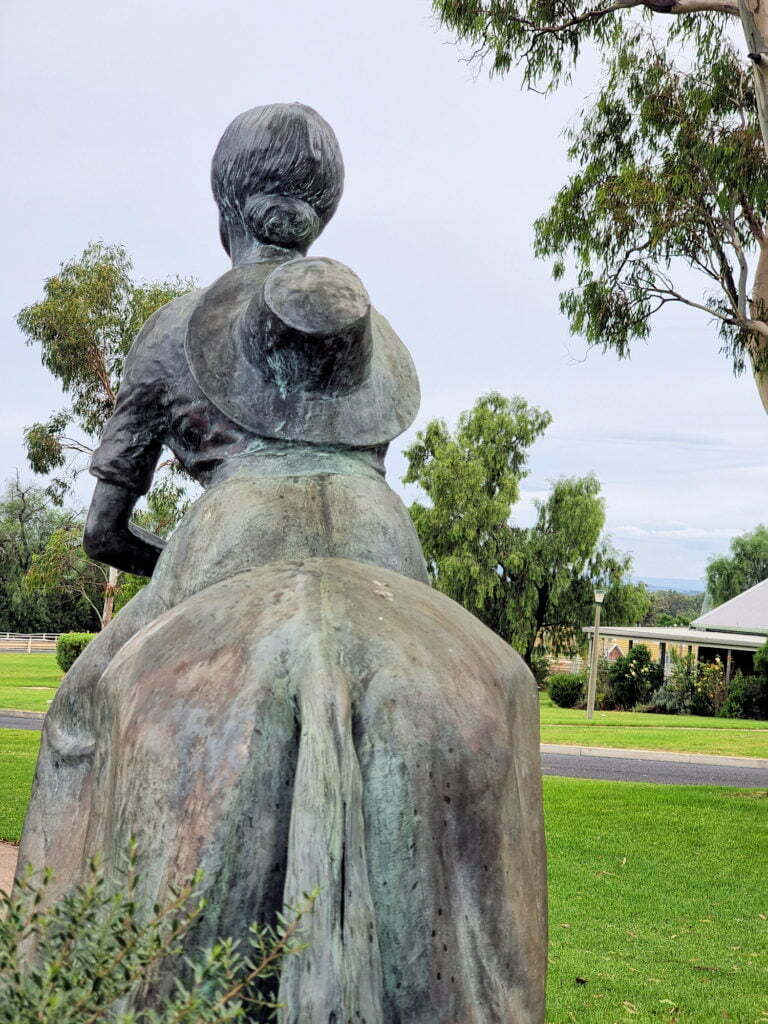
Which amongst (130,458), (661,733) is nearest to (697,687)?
(661,733)

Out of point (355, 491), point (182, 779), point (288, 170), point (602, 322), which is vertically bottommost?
point (182, 779)

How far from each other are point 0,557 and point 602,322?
49290 millimetres

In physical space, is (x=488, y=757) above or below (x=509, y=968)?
above

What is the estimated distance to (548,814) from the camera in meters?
11.4

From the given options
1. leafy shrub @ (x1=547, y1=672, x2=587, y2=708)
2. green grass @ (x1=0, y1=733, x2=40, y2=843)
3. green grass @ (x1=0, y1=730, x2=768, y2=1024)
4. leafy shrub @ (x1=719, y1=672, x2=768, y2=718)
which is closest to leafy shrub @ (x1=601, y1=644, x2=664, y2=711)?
leafy shrub @ (x1=547, y1=672, x2=587, y2=708)

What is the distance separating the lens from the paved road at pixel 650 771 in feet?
51.1

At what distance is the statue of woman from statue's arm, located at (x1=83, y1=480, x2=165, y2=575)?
267mm

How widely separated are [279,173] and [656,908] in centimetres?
670

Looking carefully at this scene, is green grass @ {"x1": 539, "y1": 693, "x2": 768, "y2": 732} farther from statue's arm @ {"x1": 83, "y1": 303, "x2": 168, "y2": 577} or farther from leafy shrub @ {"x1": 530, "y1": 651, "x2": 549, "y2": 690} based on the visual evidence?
statue's arm @ {"x1": 83, "y1": 303, "x2": 168, "y2": 577}

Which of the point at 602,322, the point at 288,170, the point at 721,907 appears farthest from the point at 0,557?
the point at 288,170

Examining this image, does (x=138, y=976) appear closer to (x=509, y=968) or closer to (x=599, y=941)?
(x=509, y=968)

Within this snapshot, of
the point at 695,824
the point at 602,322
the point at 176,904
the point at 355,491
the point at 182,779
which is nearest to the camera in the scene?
the point at 176,904

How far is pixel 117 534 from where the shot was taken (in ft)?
9.29

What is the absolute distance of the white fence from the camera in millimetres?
51656
